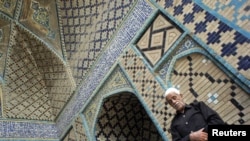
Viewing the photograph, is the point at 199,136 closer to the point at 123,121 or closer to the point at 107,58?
the point at 107,58

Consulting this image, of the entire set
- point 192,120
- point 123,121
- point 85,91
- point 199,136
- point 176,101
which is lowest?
point 199,136

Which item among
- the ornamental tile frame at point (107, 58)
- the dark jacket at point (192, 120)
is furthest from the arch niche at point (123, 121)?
the dark jacket at point (192, 120)

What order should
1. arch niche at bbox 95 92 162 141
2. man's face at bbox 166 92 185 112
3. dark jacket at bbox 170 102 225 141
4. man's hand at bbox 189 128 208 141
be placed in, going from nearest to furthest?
1. man's hand at bbox 189 128 208 141
2. dark jacket at bbox 170 102 225 141
3. man's face at bbox 166 92 185 112
4. arch niche at bbox 95 92 162 141

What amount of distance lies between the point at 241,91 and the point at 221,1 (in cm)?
73

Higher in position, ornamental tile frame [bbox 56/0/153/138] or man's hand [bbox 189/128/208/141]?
ornamental tile frame [bbox 56/0/153/138]

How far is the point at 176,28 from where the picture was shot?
2871 millimetres

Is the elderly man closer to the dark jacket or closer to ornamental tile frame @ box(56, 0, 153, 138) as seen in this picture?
the dark jacket

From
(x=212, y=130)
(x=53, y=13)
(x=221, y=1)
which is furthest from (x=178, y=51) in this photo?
(x=53, y=13)

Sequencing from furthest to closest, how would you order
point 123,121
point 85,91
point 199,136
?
point 85,91 < point 123,121 < point 199,136

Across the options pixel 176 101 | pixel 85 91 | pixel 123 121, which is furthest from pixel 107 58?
pixel 176 101

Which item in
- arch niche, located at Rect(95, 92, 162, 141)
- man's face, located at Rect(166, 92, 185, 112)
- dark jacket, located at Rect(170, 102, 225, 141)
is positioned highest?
arch niche, located at Rect(95, 92, 162, 141)

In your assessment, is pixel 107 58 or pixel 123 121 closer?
pixel 107 58

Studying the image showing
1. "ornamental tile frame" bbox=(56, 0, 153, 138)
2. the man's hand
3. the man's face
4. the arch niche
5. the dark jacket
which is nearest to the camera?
the man's hand

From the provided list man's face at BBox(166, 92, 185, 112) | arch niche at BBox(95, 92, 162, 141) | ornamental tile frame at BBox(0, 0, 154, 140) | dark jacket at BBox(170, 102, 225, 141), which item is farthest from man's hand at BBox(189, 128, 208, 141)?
arch niche at BBox(95, 92, 162, 141)
